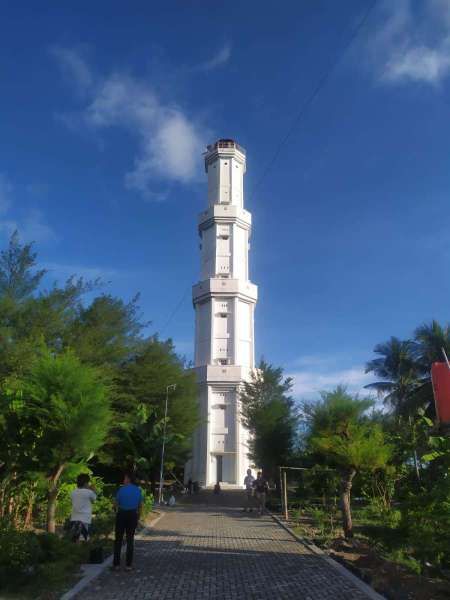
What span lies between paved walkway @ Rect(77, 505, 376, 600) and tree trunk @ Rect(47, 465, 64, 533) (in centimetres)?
194

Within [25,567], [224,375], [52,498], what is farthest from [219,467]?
[25,567]

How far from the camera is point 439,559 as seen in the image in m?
7.09

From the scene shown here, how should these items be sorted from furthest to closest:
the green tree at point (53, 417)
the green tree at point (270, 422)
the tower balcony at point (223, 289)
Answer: the tower balcony at point (223, 289) → the green tree at point (270, 422) → the green tree at point (53, 417)

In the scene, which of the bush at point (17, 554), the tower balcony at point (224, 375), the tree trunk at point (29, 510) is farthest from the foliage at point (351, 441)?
the tower balcony at point (224, 375)

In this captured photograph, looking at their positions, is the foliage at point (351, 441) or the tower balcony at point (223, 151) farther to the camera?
the tower balcony at point (223, 151)

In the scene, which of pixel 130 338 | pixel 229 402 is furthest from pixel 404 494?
pixel 229 402

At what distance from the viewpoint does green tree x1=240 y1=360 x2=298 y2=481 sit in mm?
29922

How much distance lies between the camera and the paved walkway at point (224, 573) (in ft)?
24.1

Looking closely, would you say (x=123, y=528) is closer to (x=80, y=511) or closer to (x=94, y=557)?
(x=94, y=557)

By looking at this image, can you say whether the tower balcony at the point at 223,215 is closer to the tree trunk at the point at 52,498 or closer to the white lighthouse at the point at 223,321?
the white lighthouse at the point at 223,321

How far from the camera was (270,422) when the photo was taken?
30.2 meters

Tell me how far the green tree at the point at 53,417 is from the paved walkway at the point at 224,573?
2.59 meters

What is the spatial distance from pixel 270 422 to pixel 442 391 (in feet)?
73.4

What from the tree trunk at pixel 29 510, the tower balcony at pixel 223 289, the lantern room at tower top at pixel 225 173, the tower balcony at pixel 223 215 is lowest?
the tree trunk at pixel 29 510
